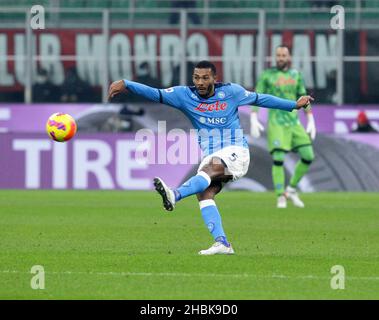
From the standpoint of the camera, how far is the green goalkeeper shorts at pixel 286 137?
18.4m

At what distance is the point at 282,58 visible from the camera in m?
18.0

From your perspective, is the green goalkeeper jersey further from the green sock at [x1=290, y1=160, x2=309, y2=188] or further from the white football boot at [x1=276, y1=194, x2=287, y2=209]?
the white football boot at [x1=276, y1=194, x2=287, y2=209]

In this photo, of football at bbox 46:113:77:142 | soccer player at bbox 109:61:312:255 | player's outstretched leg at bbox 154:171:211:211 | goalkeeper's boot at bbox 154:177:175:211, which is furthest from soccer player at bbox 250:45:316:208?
goalkeeper's boot at bbox 154:177:175:211

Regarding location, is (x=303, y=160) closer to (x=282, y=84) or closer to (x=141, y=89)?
(x=282, y=84)

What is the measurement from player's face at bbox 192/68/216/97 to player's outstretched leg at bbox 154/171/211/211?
2.72 feet

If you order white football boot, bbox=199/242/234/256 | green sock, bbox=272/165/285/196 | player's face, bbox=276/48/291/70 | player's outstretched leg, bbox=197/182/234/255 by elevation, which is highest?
player's face, bbox=276/48/291/70

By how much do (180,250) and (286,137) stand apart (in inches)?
276

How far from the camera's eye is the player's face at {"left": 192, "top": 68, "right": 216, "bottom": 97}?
11352mm

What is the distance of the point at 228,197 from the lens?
21.4 m

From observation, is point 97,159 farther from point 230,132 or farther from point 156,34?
point 230,132

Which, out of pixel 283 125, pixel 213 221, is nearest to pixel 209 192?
pixel 213 221

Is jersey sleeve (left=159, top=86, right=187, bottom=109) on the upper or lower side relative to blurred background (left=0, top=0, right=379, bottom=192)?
lower

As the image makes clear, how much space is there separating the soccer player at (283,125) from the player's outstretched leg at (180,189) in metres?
6.81
